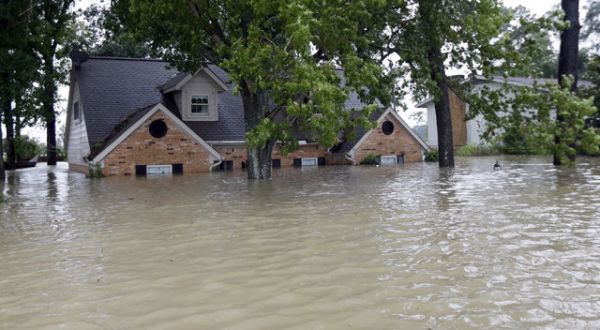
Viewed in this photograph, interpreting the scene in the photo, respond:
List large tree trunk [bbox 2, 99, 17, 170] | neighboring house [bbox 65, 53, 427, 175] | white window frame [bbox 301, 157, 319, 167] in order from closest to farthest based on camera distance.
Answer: neighboring house [bbox 65, 53, 427, 175], white window frame [bbox 301, 157, 319, 167], large tree trunk [bbox 2, 99, 17, 170]

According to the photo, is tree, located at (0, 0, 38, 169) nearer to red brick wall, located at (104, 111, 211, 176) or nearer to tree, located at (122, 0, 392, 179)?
tree, located at (122, 0, 392, 179)

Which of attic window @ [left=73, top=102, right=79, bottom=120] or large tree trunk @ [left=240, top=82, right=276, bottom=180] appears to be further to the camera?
attic window @ [left=73, top=102, right=79, bottom=120]

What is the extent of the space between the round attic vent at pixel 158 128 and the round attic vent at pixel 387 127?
42.0ft

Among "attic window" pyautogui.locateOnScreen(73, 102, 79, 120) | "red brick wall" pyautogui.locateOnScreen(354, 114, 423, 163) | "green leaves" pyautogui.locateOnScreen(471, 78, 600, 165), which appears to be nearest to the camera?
"green leaves" pyautogui.locateOnScreen(471, 78, 600, 165)

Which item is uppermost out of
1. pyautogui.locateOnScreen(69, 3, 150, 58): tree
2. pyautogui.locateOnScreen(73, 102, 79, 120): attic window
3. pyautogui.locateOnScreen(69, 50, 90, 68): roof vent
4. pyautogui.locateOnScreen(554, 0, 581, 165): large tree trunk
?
pyautogui.locateOnScreen(69, 3, 150, 58): tree

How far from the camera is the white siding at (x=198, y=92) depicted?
88.0 feet

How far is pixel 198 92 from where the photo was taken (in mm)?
27203

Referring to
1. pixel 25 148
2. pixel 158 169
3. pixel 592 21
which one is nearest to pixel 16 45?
pixel 158 169

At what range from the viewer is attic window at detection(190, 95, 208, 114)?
2733 cm

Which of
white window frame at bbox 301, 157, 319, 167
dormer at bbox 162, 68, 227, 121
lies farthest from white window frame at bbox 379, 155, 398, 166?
dormer at bbox 162, 68, 227, 121

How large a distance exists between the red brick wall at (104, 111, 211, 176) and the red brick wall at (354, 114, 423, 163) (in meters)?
9.36

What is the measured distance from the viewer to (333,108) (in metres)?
11.8

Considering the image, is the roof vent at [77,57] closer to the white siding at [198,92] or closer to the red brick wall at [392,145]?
the white siding at [198,92]

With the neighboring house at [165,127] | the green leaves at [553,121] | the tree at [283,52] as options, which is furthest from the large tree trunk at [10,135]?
the green leaves at [553,121]
